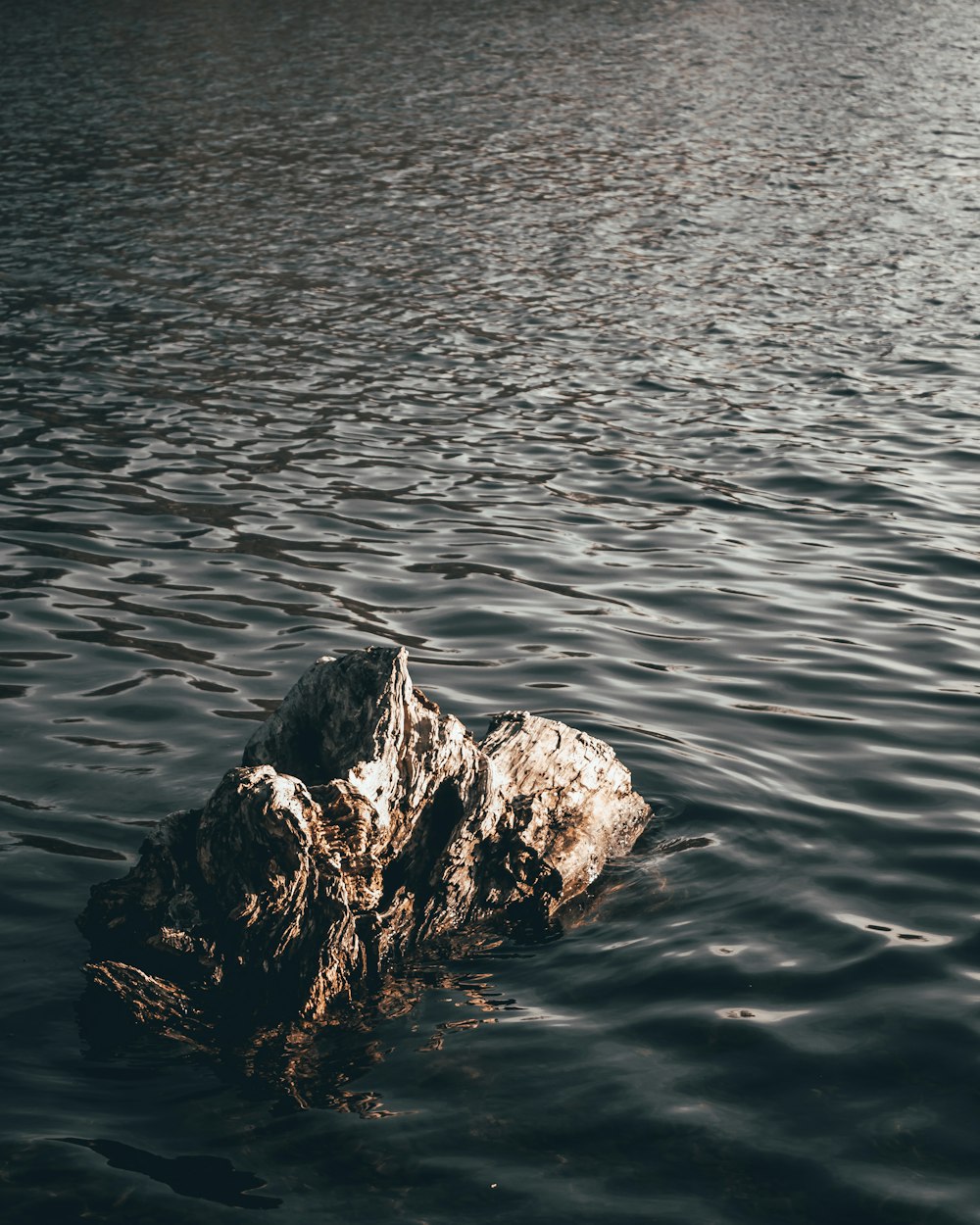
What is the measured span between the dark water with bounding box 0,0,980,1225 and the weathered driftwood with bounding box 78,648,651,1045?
13.0 inches

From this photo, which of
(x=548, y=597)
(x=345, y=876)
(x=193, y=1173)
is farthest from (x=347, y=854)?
(x=548, y=597)

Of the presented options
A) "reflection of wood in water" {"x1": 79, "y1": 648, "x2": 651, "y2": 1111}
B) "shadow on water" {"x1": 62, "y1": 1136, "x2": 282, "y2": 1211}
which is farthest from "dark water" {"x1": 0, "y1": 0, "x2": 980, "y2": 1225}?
"reflection of wood in water" {"x1": 79, "y1": 648, "x2": 651, "y2": 1111}

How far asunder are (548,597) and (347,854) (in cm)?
522

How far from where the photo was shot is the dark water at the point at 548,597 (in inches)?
229

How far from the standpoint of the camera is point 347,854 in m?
7.02

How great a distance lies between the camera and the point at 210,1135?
226 inches

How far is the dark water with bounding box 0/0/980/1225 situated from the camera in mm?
5809

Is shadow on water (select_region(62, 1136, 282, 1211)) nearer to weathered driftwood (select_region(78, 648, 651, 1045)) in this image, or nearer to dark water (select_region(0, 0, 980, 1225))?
dark water (select_region(0, 0, 980, 1225))

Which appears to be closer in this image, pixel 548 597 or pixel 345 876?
pixel 345 876

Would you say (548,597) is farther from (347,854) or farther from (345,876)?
(345,876)

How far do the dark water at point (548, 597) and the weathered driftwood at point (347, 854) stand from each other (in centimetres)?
33

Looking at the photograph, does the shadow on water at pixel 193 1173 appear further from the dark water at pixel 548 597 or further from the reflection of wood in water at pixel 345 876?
the reflection of wood in water at pixel 345 876

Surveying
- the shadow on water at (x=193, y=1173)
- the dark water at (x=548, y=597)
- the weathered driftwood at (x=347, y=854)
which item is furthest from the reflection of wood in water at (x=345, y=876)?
the shadow on water at (x=193, y=1173)

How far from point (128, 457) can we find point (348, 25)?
126ft
